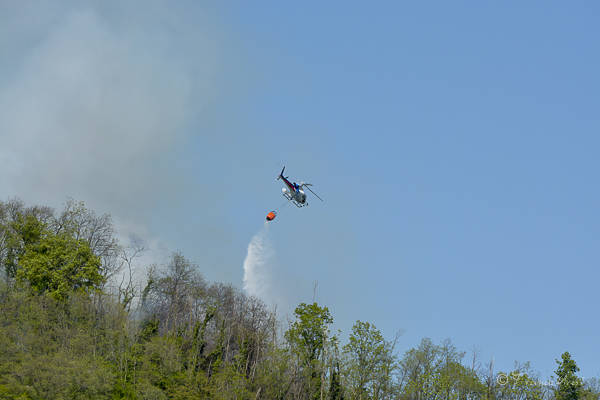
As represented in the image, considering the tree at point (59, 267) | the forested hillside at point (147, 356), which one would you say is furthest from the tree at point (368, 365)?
the tree at point (59, 267)

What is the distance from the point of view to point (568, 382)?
67562mm

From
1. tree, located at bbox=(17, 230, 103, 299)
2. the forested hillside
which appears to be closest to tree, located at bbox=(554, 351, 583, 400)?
the forested hillside

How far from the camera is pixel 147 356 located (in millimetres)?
59781

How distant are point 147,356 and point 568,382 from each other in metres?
47.1

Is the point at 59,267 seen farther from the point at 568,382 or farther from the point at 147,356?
the point at 568,382

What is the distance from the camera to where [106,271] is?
73500 mm

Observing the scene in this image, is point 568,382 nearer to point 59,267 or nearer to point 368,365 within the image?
point 368,365

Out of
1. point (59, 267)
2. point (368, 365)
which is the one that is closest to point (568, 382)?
point (368, 365)

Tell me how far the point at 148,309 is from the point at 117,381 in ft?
81.0

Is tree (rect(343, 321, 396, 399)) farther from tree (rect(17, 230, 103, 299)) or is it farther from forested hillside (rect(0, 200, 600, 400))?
tree (rect(17, 230, 103, 299))

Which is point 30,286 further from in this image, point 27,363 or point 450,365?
point 450,365

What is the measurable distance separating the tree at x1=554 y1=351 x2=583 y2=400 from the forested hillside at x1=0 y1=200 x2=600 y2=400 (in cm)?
11

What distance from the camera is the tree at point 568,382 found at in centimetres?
6719

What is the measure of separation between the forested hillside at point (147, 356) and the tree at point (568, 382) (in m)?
0.11
